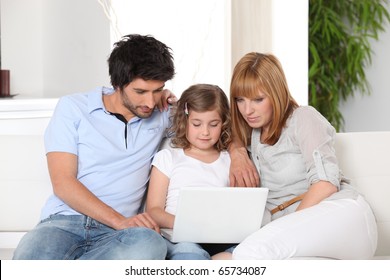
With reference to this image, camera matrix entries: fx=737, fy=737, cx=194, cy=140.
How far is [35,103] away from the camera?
10.7 ft

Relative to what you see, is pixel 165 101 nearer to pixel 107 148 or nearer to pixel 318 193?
pixel 107 148

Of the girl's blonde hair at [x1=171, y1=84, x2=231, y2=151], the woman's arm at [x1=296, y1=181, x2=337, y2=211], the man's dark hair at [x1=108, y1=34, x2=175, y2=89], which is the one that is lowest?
the woman's arm at [x1=296, y1=181, x2=337, y2=211]

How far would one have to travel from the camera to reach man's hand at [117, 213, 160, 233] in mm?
2172

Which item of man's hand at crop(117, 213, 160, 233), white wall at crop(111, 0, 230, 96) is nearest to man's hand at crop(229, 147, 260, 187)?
man's hand at crop(117, 213, 160, 233)

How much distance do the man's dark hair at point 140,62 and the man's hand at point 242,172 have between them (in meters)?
0.34

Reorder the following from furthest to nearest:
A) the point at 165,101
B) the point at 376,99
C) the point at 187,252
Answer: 1. the point at 376,99
2. the point at 165,101
3. the point at 187,252

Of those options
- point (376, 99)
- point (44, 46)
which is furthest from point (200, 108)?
point (376, 99)

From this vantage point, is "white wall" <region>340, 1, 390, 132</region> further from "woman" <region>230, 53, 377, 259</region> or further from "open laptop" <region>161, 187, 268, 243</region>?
"open laptop" <region>161, 187, 268, 243</region>

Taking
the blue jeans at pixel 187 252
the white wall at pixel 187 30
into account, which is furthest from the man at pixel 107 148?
the white wall at pixel 187 30

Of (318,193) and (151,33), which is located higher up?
(151,33)

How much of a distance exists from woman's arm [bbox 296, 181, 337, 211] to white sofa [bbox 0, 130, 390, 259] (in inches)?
12.9

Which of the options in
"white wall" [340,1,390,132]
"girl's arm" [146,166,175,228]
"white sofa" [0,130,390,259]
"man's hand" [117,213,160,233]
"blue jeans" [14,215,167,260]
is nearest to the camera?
"blue jeans" [14,215,167,260]

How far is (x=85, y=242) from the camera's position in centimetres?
227

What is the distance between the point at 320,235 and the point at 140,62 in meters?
0.82
